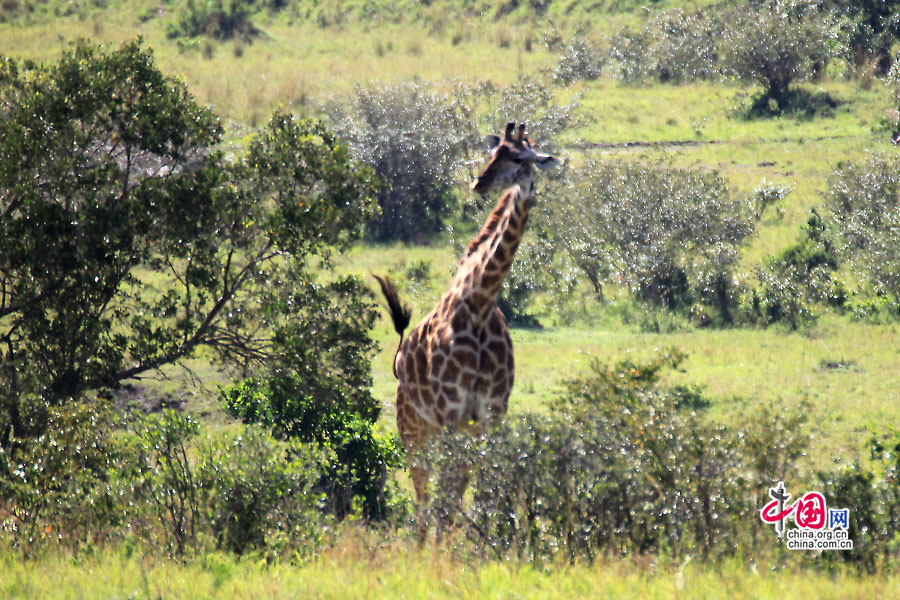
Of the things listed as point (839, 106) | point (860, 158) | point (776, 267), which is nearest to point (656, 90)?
point (839, 106)

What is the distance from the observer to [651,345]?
17781 millimetres

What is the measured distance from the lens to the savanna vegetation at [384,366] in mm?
6383

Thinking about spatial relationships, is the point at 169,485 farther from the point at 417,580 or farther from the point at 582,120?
the point at 582,120

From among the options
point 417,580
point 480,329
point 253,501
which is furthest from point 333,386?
point 417,580

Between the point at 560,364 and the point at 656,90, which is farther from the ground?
the point at 656,90

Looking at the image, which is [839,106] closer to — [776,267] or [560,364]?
[776,267]

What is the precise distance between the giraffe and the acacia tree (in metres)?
2.21

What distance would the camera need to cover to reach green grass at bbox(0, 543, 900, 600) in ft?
16.9

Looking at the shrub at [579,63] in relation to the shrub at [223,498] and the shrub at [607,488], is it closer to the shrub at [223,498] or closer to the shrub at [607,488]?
the shrub at [607,488]

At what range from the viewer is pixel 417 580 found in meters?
5.54

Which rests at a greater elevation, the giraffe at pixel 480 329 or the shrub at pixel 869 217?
the giraffe at pixel 480 329

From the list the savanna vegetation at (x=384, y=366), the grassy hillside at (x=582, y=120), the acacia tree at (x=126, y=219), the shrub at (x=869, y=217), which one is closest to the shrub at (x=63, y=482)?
the savanna vegetation at (x=384, y=366)

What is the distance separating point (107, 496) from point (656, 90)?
28300 mm

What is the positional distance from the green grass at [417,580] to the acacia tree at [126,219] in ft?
11.9
